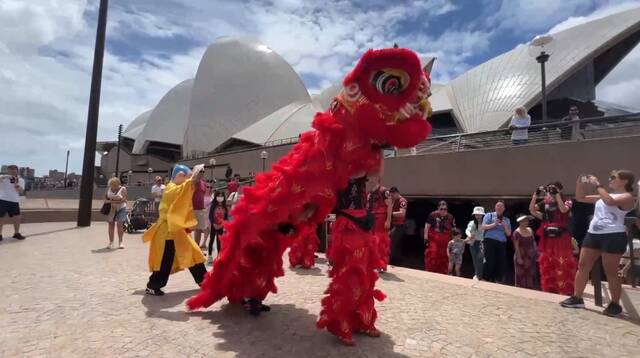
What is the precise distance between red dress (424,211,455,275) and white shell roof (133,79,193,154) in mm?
47235

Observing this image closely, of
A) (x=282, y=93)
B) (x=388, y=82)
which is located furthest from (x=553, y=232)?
(x=282, y=93)

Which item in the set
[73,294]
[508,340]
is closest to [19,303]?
[73,294]

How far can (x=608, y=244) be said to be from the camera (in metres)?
3.78

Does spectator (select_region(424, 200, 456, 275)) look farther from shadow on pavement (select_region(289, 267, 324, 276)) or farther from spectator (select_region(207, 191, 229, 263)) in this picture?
spectator (select_region(207, 191, 229, 263))

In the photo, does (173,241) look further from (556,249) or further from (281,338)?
(556,249)

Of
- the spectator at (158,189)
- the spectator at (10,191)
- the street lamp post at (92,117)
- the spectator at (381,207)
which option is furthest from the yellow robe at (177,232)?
the street lamp post at (92,117)

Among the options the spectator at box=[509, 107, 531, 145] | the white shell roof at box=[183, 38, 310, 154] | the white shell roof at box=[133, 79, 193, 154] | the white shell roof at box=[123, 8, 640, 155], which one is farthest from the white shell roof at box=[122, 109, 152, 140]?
the spectator at box=[509, 107, 531, 145]

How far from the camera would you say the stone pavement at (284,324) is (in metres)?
2.90

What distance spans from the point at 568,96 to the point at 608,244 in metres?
26.0

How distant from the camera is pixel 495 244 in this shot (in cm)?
645

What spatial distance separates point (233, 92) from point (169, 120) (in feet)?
55.3

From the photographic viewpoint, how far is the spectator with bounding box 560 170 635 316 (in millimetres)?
3746

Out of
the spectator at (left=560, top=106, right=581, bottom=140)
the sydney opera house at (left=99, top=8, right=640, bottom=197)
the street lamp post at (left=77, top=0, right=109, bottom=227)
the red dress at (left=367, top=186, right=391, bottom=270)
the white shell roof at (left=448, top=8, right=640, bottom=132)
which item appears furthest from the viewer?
the white shell roof at (left=448, top=8, right=640, bottom=132)

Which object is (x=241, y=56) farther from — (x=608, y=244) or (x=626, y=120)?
(x=608, y=244)
